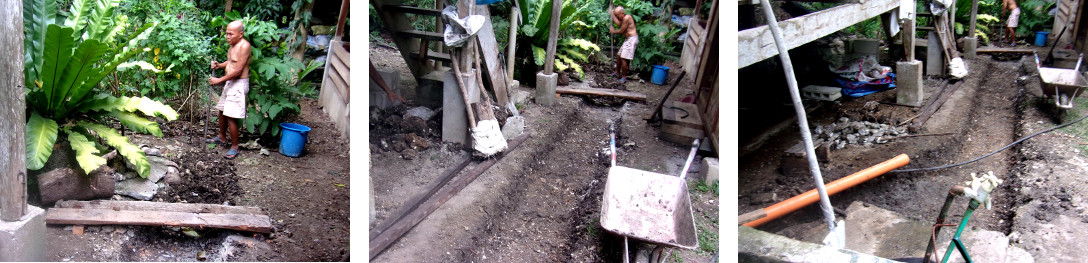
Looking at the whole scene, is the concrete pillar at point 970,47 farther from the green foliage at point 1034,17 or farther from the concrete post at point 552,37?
the concrete post at point 552,37

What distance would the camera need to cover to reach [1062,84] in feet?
9.69

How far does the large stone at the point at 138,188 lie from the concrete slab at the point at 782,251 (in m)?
2.61

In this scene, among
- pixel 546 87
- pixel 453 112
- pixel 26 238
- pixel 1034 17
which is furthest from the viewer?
pixel 453 112

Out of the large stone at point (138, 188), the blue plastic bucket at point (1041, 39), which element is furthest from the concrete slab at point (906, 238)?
the large stone at point (138, 188)

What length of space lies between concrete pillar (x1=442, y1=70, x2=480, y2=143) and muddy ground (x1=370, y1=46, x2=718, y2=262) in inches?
2.1

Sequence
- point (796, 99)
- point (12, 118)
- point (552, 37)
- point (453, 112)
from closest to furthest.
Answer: point (796, 99) → point (12, 118) → point (552, 37) → point (453, 112)

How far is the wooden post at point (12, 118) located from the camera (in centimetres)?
242

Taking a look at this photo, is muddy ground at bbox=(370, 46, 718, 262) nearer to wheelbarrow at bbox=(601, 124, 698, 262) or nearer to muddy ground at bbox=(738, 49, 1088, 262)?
wheelbarrow at bbox=(601, 124, 698, 262)

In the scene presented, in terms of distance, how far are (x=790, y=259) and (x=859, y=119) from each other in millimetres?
1165

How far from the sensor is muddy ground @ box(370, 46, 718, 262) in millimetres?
2652

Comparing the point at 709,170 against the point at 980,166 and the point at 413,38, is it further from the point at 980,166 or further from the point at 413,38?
the point at 413,38

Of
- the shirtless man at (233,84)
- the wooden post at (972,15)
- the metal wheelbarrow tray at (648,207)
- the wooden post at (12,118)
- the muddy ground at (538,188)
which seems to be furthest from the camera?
the wooden post at (972,15)

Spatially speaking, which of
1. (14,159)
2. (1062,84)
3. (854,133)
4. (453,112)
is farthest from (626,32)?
(14,159)

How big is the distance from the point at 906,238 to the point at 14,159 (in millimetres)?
3626
